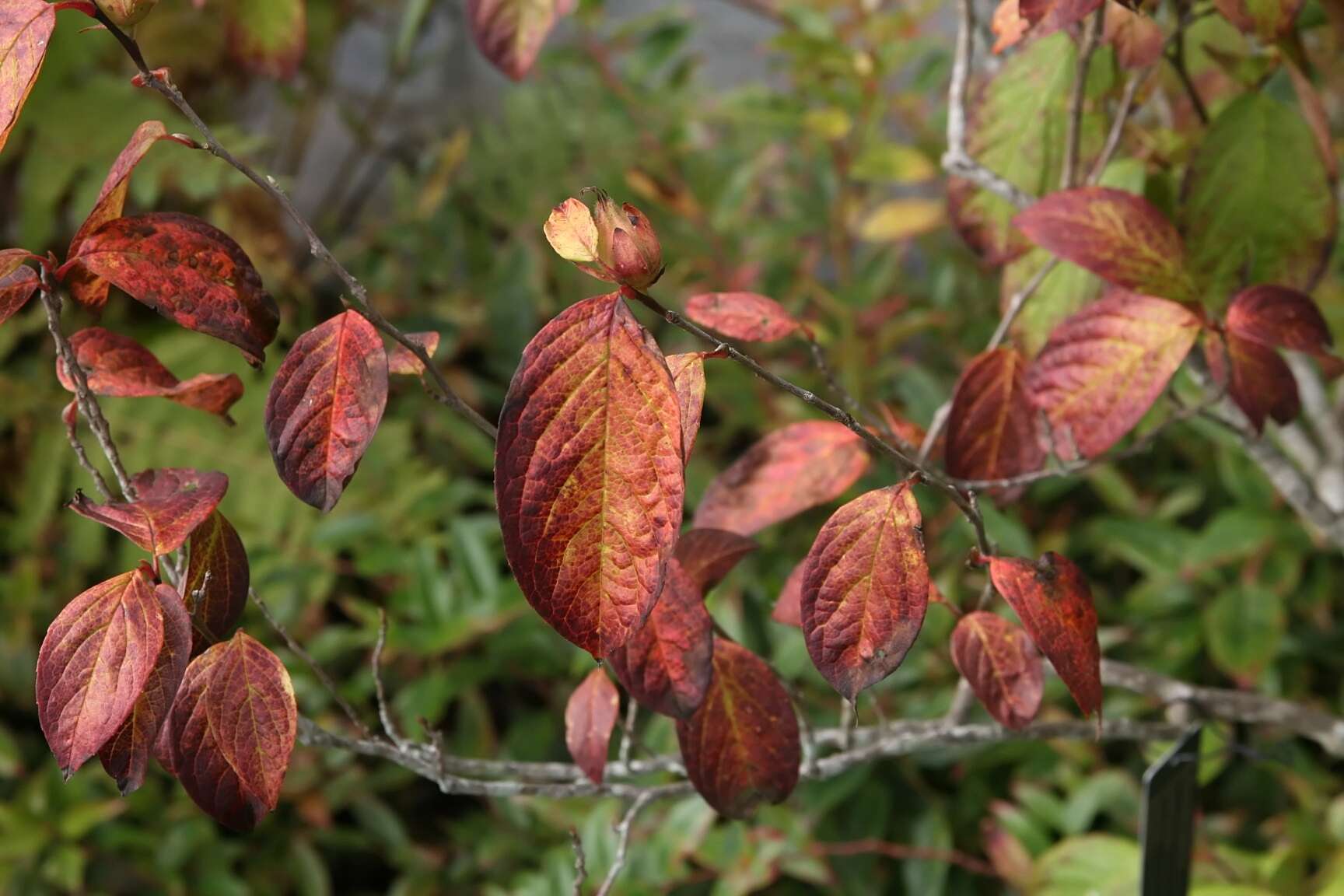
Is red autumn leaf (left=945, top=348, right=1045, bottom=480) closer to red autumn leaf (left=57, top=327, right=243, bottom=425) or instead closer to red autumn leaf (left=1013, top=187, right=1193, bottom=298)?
red autumn leaf (left=1013, top=187, right=1193, bottom=298)

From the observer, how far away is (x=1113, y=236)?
0.53 metres

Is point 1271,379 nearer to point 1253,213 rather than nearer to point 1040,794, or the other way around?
point 1253,213

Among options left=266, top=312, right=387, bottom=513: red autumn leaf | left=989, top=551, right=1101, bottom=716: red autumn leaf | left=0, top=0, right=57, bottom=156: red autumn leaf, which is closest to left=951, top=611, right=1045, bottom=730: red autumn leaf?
left=989, top=551, right=1101, bottom=716: red autumn leaf

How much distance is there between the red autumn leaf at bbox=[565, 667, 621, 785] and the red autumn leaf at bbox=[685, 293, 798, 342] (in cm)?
16

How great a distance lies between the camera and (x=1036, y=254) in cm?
69

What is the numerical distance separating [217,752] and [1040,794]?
83cm

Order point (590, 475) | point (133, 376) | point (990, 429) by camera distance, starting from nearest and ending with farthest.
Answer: point (590, 475)
point (133, 376)
point (990, 429)

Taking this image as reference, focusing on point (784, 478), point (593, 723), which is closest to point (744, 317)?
point (784, 478)

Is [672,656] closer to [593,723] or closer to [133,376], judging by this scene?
[593,723]

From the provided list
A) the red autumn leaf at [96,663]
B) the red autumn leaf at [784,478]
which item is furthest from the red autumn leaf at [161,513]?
the red autumn leaf at [784,478]

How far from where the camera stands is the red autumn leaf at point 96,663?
14.5 inches

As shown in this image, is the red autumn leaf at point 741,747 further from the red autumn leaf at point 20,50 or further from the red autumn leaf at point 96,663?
the red autumn leaf at point 20,50

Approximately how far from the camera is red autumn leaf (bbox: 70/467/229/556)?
37 cm

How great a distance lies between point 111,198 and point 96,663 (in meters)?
0.16
